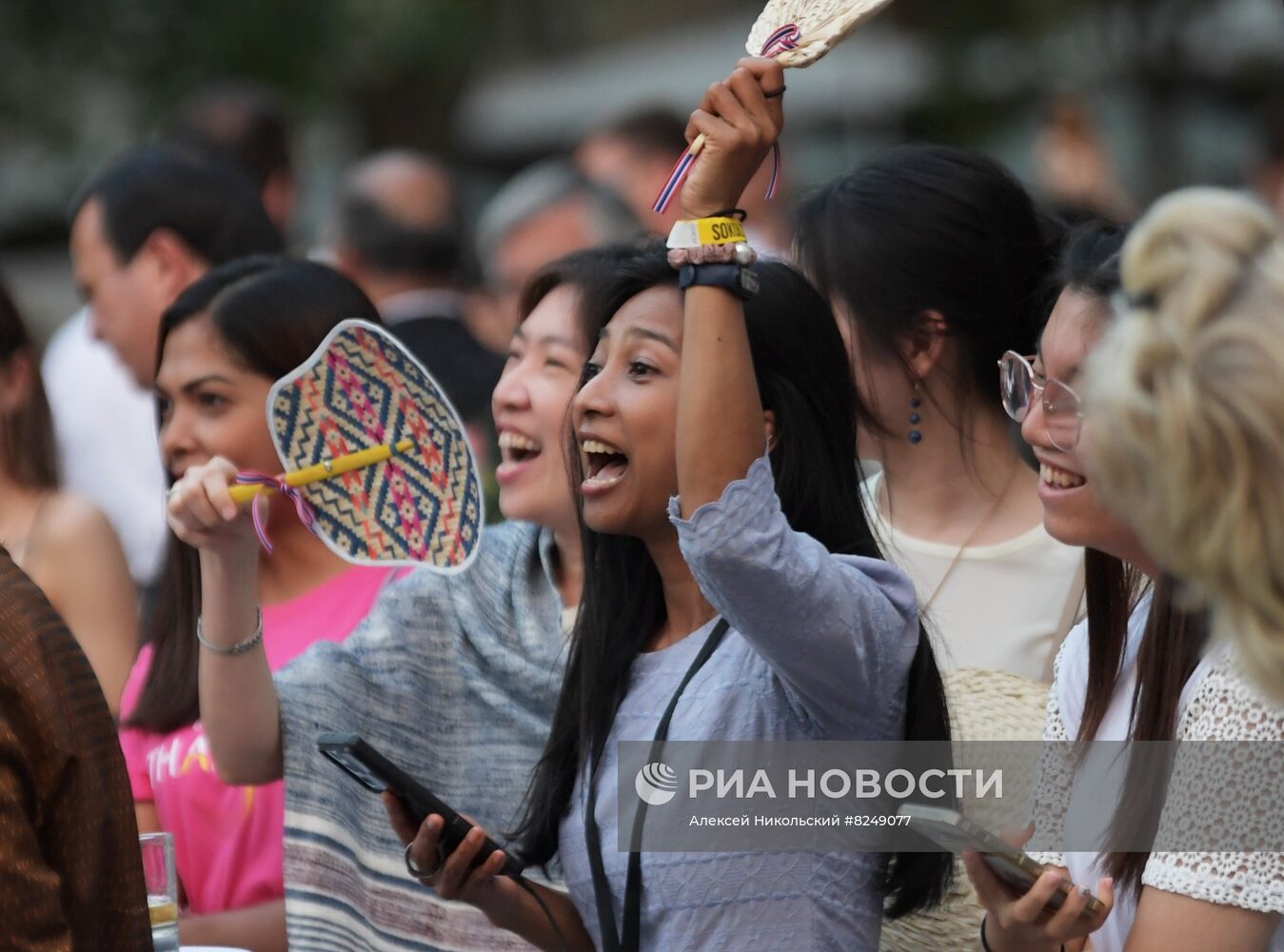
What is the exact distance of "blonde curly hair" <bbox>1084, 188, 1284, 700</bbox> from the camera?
1443 millimetres

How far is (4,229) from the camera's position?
17234mm

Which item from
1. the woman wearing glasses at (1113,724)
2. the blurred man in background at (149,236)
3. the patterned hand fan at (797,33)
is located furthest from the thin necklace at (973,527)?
the blurred man in background at (149,236)

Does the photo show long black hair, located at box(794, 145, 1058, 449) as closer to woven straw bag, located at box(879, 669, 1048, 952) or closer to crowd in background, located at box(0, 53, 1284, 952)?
crowd in background, located at box(0, 53, 1284, 952)

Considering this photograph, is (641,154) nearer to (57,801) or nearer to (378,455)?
(378,455)

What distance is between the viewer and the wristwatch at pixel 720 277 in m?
2.24

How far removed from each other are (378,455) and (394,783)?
1.97ft

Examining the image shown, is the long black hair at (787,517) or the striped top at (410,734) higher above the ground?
the long black hair at (787,517)

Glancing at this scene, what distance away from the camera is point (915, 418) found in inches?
126

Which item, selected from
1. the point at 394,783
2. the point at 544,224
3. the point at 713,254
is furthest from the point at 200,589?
the point at 544,224

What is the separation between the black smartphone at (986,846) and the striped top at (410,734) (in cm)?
110

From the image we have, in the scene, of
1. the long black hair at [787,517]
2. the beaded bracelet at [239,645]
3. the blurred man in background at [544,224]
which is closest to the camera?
the long black hair at [787,517]

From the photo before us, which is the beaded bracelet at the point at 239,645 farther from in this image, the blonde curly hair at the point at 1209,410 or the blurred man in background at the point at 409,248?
the blurred man in background at the point at 409,248

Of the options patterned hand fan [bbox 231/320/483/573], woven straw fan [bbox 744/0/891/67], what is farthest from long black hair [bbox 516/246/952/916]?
woven straw fan [bbox 744/0/891/67]

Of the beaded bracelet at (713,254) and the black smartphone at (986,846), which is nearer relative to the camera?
the black smartphone at (986,846)
